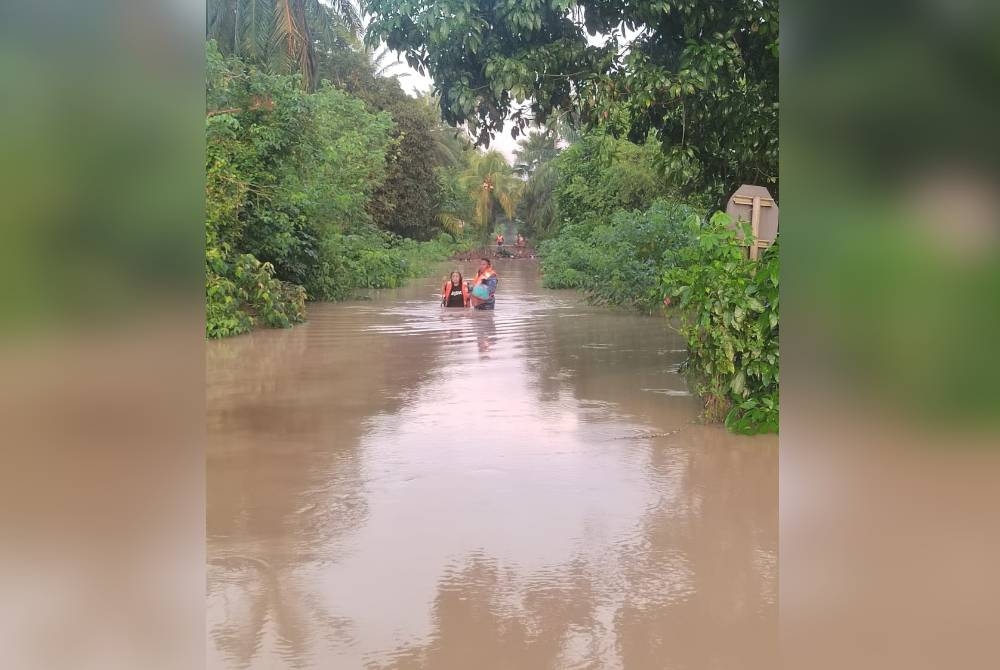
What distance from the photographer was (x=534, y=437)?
788 cm

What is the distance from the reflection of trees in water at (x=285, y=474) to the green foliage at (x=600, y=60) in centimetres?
298

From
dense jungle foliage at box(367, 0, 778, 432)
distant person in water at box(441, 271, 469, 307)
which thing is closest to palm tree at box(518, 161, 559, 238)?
distant person in water at box(441, 271, 469, 307)

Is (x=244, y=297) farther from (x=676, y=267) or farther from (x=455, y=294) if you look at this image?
(x=676, y=267)

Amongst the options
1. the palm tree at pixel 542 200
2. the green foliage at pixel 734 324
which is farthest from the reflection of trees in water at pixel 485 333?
the palm tree at pixel 542 200

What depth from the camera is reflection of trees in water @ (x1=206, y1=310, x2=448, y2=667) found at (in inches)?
166

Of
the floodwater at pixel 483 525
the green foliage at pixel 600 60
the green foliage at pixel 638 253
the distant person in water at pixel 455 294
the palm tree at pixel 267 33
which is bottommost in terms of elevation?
the floodwater at pixel 483 525

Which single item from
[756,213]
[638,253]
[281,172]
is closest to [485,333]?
[638,253]

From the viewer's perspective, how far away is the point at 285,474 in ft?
21.9

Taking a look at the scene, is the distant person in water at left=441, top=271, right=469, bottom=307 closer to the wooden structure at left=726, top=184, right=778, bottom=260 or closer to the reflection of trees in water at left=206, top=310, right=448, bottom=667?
the reflection of trees in water at left=206, top=310, right=448, bottom=667

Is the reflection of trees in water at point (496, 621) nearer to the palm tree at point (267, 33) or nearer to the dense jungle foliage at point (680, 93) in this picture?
the dense jungle foliage at point (680, 93)

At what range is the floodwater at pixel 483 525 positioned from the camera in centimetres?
396
